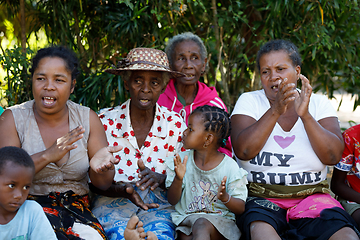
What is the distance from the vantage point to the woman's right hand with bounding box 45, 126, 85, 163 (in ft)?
7.80

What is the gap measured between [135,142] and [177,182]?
61 centimetres

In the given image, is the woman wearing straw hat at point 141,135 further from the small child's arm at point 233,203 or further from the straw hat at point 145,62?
the small child's arm at point 233,203

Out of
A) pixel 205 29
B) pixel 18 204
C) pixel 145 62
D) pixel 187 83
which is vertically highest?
pixel 205 29

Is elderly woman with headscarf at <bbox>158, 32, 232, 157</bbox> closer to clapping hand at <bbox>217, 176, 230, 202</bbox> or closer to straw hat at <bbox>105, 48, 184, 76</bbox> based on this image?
straw hat at <bbox>105, 48, 184, 76</bbox>

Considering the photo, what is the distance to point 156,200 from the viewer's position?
306 centimetres

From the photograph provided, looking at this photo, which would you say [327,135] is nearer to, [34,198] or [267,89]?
[267,89]

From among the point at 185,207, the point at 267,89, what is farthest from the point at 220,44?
the point at 185,207

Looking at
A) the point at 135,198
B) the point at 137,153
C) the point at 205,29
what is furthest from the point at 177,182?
the point at 205,29

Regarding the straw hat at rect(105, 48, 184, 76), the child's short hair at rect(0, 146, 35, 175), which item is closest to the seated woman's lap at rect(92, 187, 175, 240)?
the child's short hair at rect(0, 146, 35, 175)

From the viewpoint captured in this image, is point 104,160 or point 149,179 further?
point 149,179

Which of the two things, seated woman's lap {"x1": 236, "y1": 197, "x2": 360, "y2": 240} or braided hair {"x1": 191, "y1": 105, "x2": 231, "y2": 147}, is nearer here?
seated woman's lap {"x1": 236, "y1": 197, "x2": 360, "y2": 240}

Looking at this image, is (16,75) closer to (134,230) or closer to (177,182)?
(177,182)

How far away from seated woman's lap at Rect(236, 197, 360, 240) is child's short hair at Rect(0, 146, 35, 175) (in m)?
1.47

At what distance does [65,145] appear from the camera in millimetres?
2387
